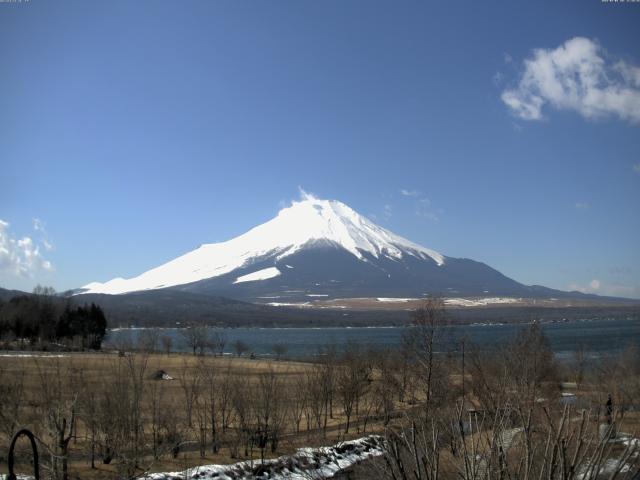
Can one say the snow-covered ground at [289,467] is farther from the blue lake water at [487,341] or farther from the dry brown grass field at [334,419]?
the blue lake water at [487,341]

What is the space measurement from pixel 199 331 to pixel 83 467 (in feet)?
276

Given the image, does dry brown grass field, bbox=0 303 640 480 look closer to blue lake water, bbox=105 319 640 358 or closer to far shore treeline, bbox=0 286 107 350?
blue lake water, bbox=105 319 640 358

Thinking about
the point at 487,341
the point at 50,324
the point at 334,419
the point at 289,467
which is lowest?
the point at 487,341

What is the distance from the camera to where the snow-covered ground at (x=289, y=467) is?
1952 cm

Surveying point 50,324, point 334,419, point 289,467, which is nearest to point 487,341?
point 334,419

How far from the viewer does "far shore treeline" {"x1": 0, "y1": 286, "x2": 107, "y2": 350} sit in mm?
87875

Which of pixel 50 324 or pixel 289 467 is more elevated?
pixel 50 324

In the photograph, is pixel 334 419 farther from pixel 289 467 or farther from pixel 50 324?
pixel 50 324

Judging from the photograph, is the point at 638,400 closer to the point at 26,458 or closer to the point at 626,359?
the point at 626,359

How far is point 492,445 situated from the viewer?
5383 millimetres

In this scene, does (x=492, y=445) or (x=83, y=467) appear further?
(x=83, y=467)

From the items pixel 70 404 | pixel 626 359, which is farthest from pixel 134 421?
pixel 626 359

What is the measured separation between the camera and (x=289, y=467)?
73.2ft

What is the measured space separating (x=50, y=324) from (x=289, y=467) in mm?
82126
